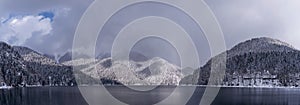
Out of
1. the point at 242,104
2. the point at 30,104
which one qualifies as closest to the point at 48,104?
the point at 30,104

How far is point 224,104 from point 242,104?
929 cm

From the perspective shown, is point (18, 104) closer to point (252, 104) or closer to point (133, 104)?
point (133, 104)

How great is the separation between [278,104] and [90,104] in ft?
215

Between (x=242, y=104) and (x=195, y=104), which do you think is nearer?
(x=195, y=104)

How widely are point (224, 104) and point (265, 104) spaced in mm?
17705

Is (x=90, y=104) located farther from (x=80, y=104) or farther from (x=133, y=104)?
(x=133, y=104)

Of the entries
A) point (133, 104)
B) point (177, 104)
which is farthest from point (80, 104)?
point (177, 104)

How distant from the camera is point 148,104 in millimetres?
119750

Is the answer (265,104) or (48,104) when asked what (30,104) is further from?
(265,104)

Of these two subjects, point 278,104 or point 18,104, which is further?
point 278,104

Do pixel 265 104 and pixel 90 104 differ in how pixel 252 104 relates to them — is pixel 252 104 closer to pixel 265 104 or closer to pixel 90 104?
pixel 265 104

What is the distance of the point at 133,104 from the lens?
116875 millimetres

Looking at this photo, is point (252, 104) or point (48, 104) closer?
point (48, 104)

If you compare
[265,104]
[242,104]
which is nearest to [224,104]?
[242,104]
